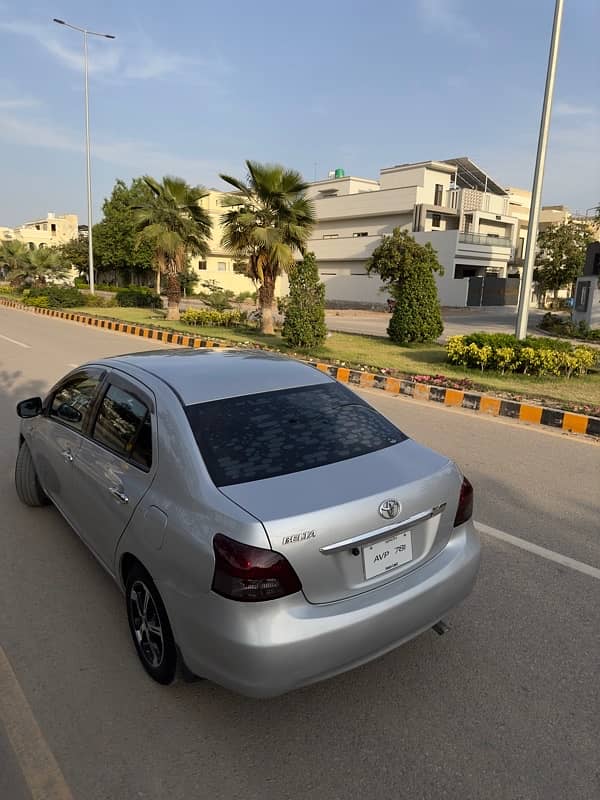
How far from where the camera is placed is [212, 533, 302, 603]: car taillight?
2.10 m

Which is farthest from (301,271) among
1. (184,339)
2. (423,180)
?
(423,180)

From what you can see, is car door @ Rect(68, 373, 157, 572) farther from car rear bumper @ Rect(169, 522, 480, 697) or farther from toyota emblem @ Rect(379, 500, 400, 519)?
toyota emblem @ Rect(379, 500, 400, 519)

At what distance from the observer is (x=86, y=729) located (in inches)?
93.7

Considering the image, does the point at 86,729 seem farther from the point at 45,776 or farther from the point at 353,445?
the point at 353,445

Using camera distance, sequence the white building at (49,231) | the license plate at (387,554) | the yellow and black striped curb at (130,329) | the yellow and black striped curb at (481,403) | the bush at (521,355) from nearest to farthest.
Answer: the license plate at (387,554), the yellow and black striped curb at (481,403), the bush at (521,355), the yellow and black striped curb at (130,329), the white building at (49,231)

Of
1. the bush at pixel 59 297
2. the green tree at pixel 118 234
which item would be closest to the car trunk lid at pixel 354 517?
the bush at pixel 59 297

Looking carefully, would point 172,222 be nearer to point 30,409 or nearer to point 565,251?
point 30,409

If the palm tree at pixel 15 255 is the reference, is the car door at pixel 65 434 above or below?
below

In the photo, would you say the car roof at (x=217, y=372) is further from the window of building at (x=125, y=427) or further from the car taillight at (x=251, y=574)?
the car taillight at (x=251, y=574)

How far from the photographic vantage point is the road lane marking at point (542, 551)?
11.9 ft

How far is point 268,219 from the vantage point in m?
17.1

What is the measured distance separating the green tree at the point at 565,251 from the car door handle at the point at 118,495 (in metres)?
35.8

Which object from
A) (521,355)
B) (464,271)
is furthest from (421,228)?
(521,355)

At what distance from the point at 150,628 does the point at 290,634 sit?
2.86 ft
